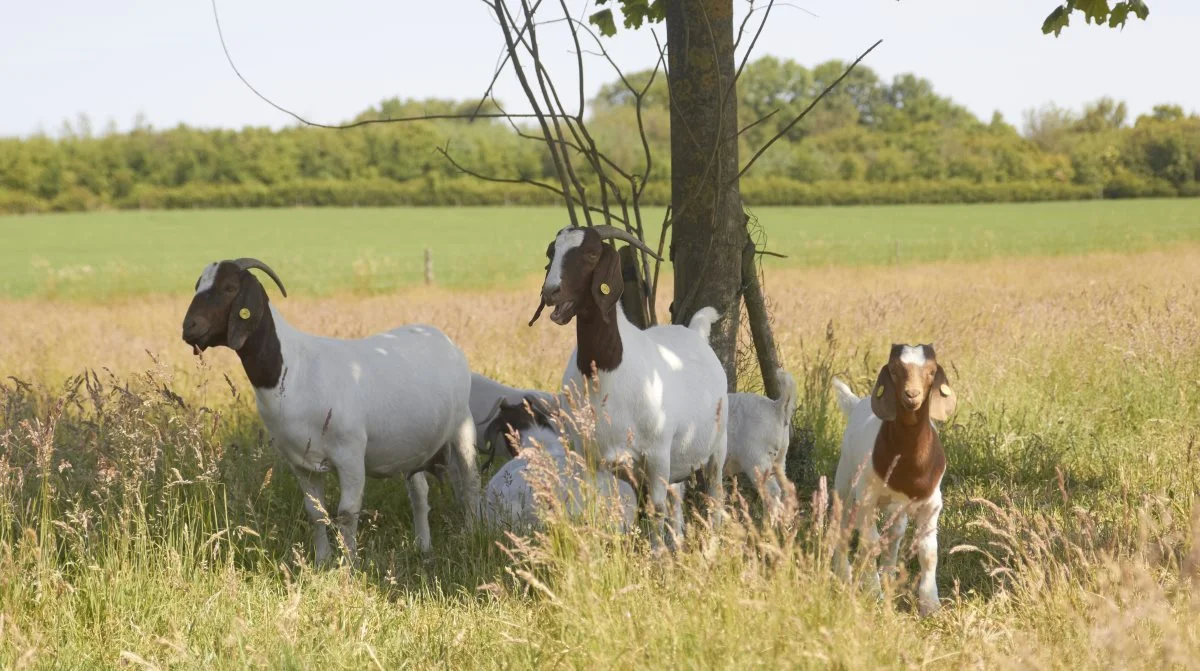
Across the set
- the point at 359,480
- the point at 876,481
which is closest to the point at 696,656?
the point at 876,481

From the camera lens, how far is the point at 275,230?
57125 millimetres

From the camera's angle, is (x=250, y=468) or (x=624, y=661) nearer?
(x=624, y=661)

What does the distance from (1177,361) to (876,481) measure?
5376 mm

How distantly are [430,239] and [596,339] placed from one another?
156ft

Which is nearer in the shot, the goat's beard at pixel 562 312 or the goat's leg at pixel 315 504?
the goat's beard at pixel 562 312

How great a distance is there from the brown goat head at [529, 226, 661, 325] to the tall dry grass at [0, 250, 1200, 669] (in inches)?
40.6

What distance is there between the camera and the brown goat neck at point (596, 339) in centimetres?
519

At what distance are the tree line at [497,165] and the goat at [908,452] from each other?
60.1 m

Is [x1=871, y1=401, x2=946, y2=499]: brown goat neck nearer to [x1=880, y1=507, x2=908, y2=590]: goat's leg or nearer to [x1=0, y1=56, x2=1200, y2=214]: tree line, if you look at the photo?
[x1=880, y1=507, x2=908, y2=590]: goat's leg

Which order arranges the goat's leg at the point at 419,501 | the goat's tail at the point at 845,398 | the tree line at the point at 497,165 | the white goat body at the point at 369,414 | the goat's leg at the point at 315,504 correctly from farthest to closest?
the tree line at the point at 497,165 < the goat's leg at the point at 419,501 < the goat's tail at the point at 845,398 < the goat's leg at the point at 315,504 < the white goat body at the point at 369,414

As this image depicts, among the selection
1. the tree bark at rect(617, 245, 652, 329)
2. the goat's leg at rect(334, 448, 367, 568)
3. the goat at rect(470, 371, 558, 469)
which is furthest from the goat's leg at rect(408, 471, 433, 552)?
Result: the tree bark at rect(617, 245, 652, 329)

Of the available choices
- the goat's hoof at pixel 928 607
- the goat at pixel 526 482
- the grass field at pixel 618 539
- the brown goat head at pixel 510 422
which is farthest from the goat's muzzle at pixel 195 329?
the goat's hoof at pixel 928 607

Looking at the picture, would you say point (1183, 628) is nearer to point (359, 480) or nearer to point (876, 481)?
point (876, 481)

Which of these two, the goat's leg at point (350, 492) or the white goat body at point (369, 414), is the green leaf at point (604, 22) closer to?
the white goat body at point (369, 414)
